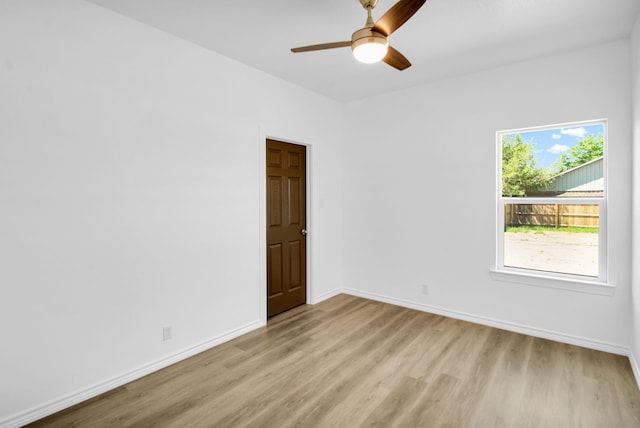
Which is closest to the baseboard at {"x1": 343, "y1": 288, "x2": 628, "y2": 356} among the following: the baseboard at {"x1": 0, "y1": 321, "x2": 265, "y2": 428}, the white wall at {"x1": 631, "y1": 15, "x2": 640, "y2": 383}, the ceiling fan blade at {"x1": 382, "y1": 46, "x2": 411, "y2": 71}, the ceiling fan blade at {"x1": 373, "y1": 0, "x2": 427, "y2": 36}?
the white wall at {"x1": 631, "y1": 15, "x2": 640, "y2": 383}

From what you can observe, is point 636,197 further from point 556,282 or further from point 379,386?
point 379,386

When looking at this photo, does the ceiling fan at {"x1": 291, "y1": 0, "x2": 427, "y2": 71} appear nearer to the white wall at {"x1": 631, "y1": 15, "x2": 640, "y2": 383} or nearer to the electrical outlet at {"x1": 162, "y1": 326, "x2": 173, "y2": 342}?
the white wall at {"x1": 631, "y1": 15, "x2": 640, "y2": 383}

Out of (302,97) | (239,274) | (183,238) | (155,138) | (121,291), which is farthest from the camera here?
(302,97)

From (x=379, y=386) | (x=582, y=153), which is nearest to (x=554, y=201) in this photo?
(x=582, y=153)

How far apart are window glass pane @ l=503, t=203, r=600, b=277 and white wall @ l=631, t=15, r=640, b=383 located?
382 millimetres

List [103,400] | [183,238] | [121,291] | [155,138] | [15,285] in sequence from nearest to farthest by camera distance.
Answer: [15,285] → [103,400] → [121,291] → [155,138] → [183,238]

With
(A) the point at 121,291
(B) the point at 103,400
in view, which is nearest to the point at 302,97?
(A) the point at 121,291

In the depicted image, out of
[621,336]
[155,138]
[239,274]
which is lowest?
[621,336]

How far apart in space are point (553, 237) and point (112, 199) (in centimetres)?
402

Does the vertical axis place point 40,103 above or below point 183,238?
above

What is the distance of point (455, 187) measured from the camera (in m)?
3.82

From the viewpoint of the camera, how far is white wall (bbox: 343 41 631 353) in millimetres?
2930

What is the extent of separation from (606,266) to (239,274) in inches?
137

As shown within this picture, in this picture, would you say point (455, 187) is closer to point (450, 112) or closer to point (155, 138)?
point (450, 112)
